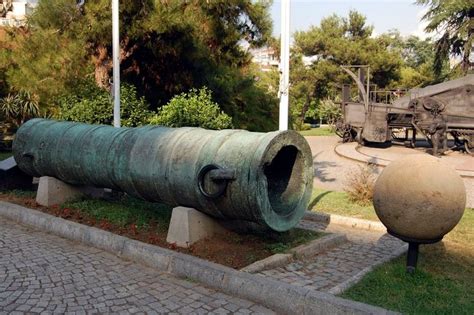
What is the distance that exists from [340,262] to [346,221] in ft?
5.90

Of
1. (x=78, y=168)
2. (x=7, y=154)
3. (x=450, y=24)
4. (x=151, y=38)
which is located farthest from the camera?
(x=450, y=24)

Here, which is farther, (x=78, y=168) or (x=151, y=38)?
(x=151, y=38)

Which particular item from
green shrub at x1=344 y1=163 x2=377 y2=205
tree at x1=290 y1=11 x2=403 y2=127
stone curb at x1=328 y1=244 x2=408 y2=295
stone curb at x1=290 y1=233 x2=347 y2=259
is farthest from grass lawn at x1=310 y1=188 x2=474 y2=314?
tree at x1=290 y1=11 x2=403 y2=127

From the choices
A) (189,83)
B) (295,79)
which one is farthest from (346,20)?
(189,83)

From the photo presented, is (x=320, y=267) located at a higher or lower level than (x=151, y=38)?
lower

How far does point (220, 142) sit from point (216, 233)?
1095 millimetres

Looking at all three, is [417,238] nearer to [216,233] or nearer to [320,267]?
[320,267]

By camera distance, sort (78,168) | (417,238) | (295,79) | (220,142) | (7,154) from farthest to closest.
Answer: (295,79), (7,154), (78,168), (220,142), (417,238)

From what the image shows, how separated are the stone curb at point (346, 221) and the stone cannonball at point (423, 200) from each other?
7.30ft

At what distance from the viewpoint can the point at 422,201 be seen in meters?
4.08

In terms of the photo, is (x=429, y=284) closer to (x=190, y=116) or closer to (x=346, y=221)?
(x=346, y=221)

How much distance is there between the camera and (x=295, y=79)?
34375 millimetres

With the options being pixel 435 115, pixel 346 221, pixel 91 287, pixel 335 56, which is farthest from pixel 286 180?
pixel 335 56

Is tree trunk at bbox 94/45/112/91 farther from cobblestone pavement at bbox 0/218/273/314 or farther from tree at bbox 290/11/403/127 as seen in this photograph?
tree at bbox 290/11/403/127
